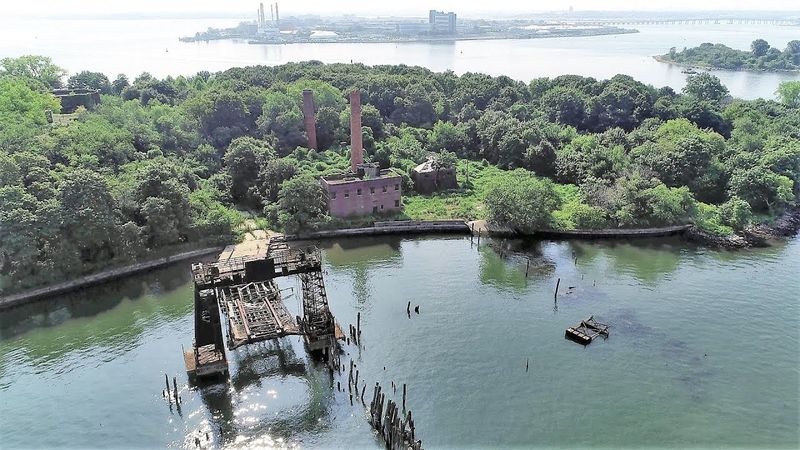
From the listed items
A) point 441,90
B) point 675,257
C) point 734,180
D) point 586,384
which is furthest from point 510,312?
point 441,90

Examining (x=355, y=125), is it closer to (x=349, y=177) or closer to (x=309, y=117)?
(x=349, y=177)

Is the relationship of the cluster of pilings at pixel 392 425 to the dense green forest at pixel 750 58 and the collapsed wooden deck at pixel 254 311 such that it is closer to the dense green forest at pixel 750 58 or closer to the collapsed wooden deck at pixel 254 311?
the collapsed wooden deck at pixel 254 311

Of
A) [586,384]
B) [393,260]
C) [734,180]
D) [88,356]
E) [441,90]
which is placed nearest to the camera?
[586,384]

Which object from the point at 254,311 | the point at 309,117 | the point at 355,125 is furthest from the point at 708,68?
the point at 254,311

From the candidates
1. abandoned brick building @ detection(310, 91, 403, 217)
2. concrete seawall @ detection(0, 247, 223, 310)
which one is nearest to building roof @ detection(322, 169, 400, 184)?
abandoned brick building @ detection(310, 91, 403, 217)

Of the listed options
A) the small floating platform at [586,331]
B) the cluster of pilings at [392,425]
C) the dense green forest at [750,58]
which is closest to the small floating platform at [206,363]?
the cluster of pilings at [392,425]

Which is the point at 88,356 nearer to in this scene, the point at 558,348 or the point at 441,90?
the point at 558,348
